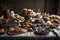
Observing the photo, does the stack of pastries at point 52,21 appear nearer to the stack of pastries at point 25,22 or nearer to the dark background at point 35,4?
the stack of pastries at point 25,22

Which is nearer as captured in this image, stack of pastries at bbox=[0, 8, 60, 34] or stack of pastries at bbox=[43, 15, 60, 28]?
stack of pastries at bbox=[0, 8, 60, 34]

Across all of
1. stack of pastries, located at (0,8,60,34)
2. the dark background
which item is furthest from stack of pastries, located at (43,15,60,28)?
the dark background

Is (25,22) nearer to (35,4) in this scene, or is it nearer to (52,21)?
(52,21)

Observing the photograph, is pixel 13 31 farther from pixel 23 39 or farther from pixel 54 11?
pixel 54 11

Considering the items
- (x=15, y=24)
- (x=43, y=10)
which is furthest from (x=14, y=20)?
(x=43, y=10)

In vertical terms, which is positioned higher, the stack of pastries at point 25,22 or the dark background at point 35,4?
the dark background at point 35,4

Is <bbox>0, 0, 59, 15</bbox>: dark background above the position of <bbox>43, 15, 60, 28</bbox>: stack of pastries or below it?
above

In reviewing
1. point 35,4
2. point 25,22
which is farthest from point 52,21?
point 35,4

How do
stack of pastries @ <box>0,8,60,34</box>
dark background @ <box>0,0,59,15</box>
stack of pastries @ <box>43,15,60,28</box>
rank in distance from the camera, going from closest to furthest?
stack of pastries @ <box>0,8,60,34</box>, stack of pastries @ <box>43,15,60,28</box>, dark background @ <box>0,0,59,15</box>

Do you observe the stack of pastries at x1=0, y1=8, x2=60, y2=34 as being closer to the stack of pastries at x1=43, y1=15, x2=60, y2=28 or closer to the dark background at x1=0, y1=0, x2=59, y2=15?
the stack of pastries at x1=43, y1=15, x2=60, y2=28

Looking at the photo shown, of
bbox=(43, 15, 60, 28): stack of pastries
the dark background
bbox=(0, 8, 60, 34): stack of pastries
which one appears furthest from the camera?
the dark background

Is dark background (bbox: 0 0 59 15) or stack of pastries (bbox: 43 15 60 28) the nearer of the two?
stack of pastries (bbox: 43 15 60 28)

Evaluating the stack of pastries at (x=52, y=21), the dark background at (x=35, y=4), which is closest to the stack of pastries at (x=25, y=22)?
the stack of pastries at (x=52, y=21)
